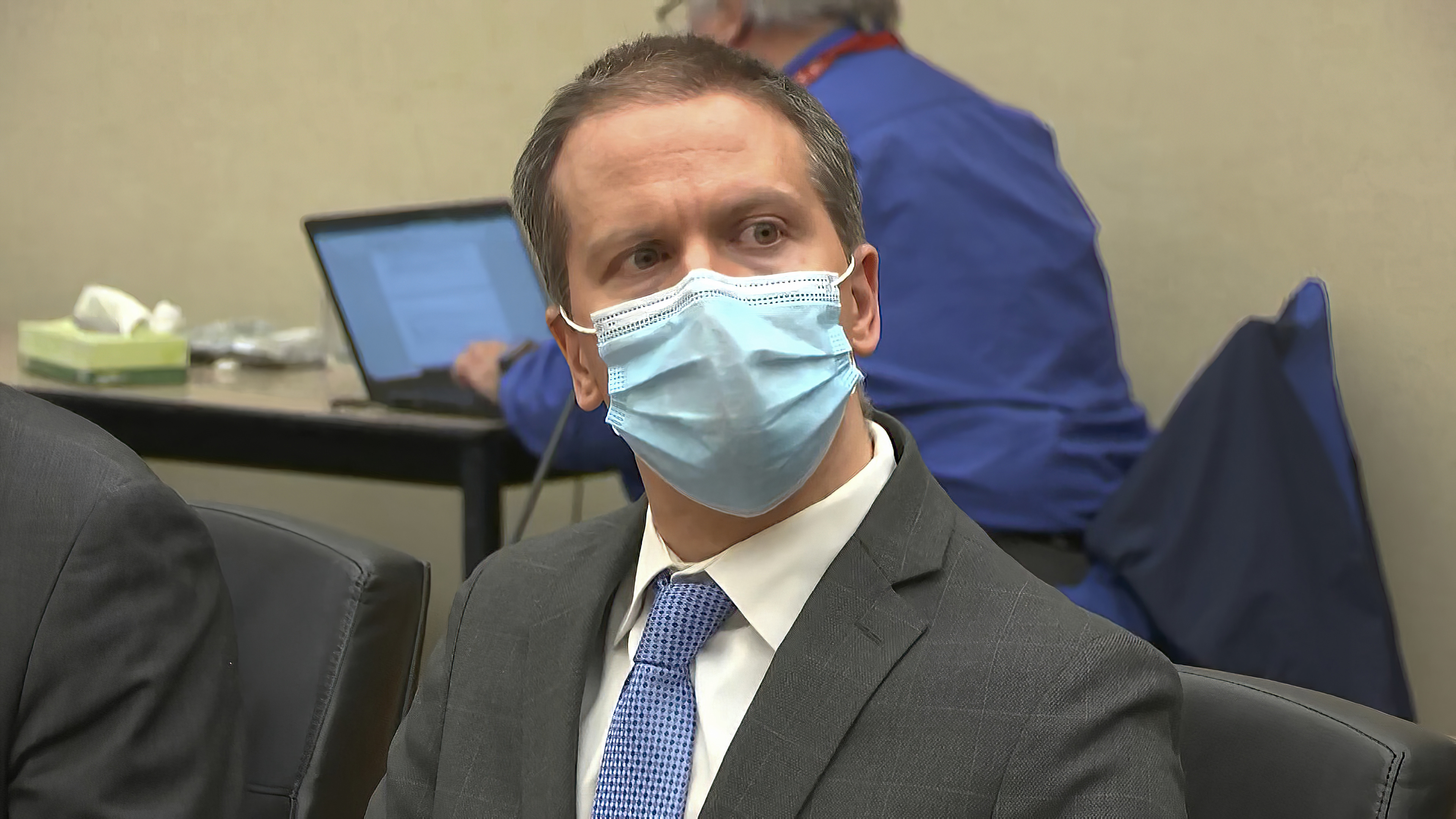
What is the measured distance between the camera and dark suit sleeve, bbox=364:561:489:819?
4.05 feet

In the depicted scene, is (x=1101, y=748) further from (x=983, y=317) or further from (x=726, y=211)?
(x=983, y=317)

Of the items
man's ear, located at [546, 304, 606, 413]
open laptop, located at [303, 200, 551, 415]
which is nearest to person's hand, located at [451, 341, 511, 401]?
open laptop, located at [303, 200, 551, 415]

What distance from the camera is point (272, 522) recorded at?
5.58 feet

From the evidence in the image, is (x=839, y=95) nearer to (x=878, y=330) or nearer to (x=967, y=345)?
(x=967, y=345)

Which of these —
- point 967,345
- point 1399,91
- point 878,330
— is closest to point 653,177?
point 878,330

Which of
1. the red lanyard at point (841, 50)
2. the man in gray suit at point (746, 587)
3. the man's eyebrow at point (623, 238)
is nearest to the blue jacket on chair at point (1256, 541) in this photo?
the red lanyard at point (841, 50)

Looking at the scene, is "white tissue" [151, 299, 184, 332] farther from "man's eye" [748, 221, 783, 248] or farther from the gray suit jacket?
"man's eye" [748, 221, 783, 248]

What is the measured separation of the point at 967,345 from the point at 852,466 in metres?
1.08

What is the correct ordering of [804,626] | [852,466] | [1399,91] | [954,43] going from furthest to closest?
[954,43] < [1399,91] < [852,466] < [804,626]

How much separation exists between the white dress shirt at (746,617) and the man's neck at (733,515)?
0.4 inches

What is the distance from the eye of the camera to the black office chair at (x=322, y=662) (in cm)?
157

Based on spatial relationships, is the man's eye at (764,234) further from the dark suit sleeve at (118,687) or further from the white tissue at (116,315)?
the white tissue at (116,315)

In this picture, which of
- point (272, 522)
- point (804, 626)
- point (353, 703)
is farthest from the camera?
point (272, 522)

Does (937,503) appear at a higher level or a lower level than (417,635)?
higher
